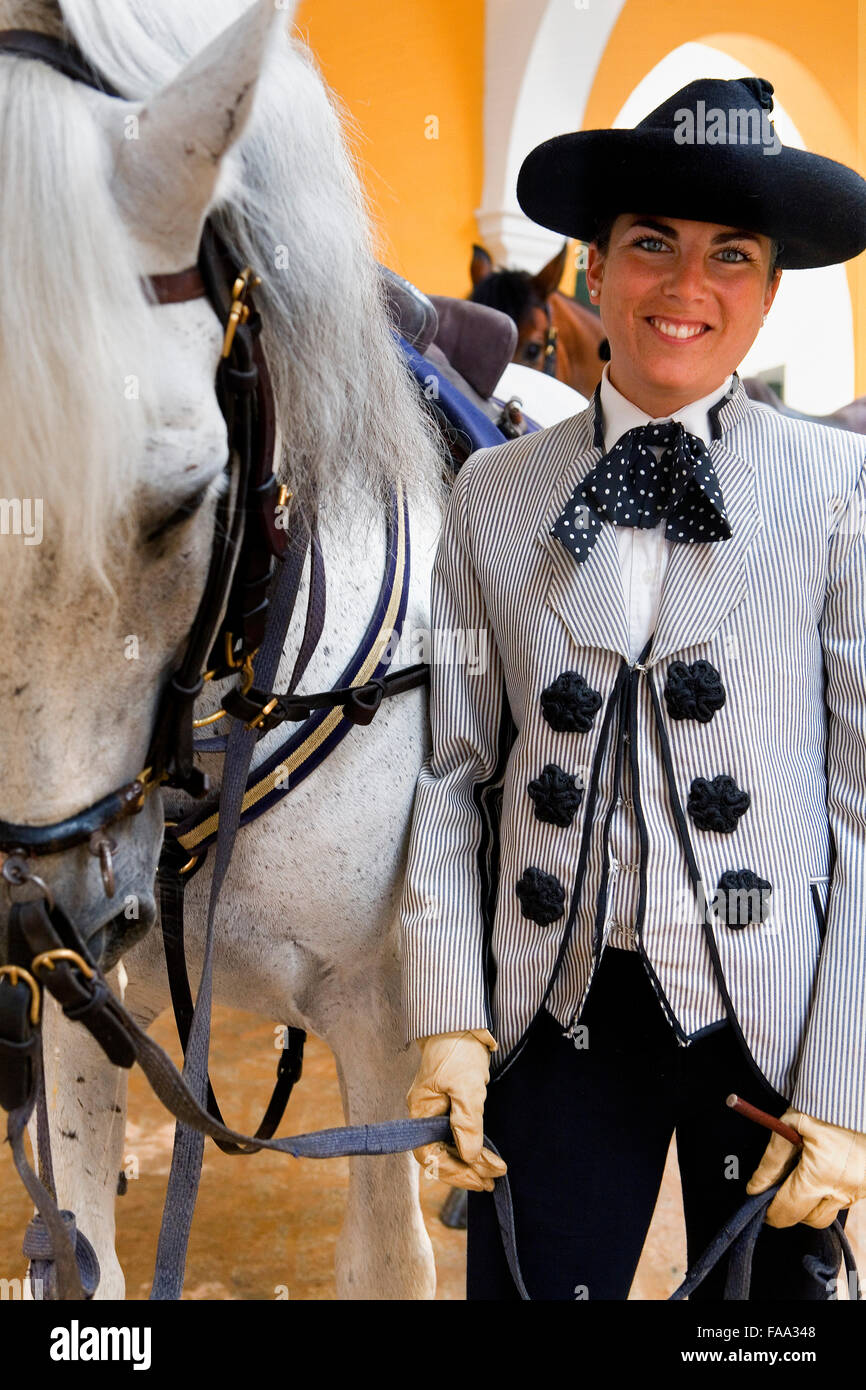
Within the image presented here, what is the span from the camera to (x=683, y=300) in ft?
3.80

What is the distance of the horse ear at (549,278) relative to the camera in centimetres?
396

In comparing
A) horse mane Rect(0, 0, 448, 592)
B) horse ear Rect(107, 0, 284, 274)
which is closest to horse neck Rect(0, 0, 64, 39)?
horse mane Rect(0, 0, 448, 592)

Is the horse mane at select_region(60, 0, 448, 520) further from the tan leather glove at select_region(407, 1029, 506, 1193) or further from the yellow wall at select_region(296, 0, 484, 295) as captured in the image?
the yellow wall at select_region(296, 0, 484, 295)

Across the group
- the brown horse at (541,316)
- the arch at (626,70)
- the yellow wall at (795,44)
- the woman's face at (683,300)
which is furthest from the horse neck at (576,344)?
the woman's face at (683,300)

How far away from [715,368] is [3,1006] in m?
0.87

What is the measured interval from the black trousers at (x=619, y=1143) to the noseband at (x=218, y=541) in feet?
1.63

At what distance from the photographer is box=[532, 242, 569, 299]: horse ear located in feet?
13.0

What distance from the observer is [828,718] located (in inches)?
49.3

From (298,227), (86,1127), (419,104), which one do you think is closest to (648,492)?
(298,227)

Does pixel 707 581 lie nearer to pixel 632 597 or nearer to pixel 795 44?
pixel 632 597

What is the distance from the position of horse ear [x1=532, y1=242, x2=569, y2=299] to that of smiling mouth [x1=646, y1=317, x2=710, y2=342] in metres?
2.93

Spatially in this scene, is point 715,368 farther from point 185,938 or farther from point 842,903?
point 185,938

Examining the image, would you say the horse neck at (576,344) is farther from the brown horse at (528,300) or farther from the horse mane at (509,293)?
the horse mane at (509,293)

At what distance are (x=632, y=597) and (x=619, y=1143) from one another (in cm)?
56
